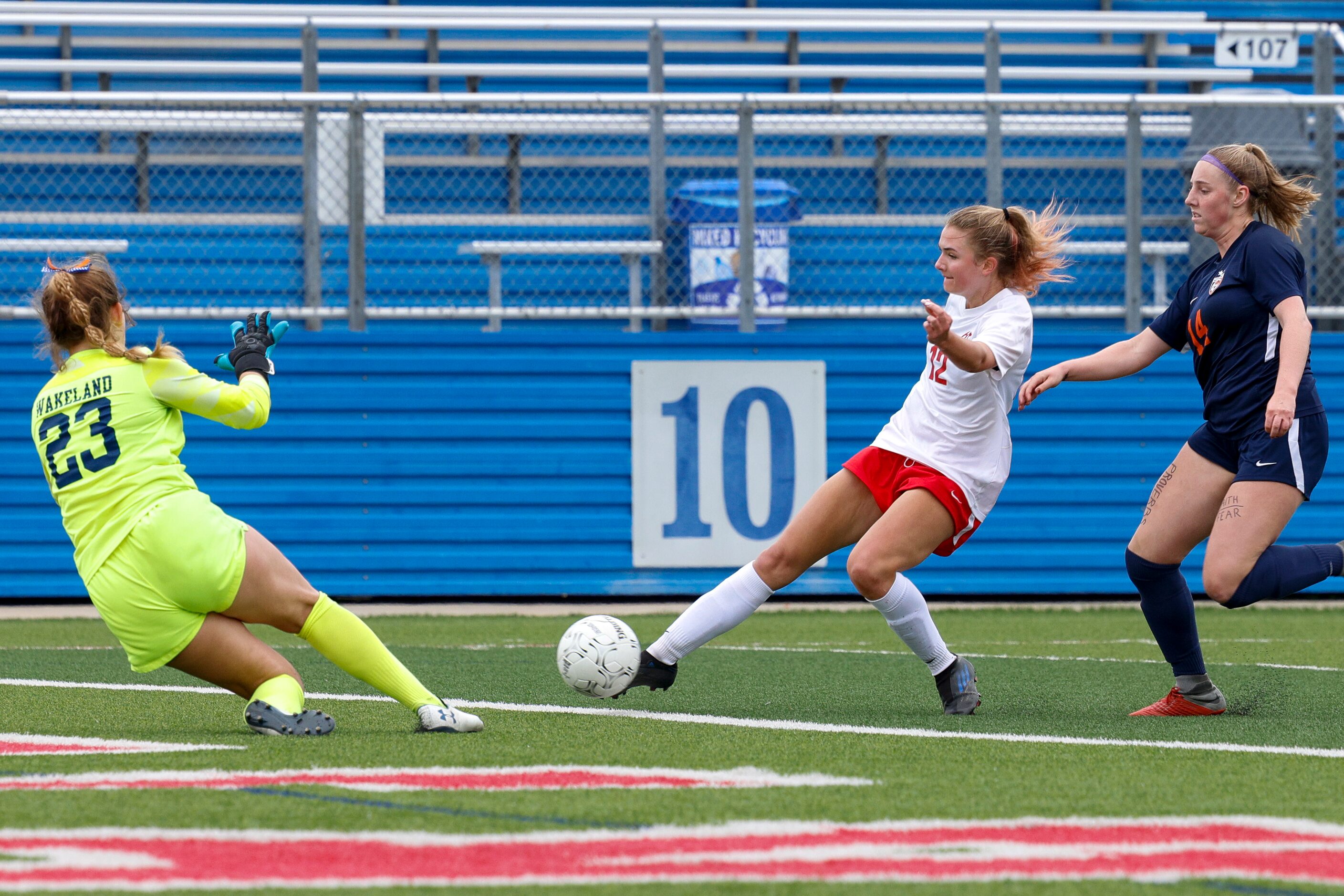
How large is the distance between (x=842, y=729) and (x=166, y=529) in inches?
75.0

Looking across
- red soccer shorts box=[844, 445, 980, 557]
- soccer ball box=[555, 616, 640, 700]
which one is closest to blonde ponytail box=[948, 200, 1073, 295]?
red soccer shorts box=[844, 445, 980, 557]

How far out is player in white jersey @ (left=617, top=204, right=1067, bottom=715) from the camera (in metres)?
5.39

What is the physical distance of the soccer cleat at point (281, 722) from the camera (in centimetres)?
470

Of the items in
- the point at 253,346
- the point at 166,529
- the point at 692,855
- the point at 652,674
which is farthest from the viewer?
the point at 652,674

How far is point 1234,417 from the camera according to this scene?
5285 mm

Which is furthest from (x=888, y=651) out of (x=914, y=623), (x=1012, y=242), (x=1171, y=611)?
(x=1012, y=242)

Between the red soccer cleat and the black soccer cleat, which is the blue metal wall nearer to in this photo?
the black soccer cleat

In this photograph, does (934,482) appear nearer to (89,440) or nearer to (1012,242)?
(1012,242)

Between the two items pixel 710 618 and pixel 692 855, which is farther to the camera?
pixel 710 618

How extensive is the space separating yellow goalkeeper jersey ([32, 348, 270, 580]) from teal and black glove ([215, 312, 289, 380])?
0.07 metres

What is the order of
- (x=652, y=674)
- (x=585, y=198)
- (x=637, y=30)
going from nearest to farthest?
(x=652, y=674)
(x=585, y=198)
(x=637, y=30)

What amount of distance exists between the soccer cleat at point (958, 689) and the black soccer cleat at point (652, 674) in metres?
0.83

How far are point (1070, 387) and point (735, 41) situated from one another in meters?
6.02

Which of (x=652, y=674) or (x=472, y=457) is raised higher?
(x=472, y=457)
